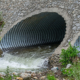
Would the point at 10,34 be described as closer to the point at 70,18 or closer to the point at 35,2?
the point at 35,2

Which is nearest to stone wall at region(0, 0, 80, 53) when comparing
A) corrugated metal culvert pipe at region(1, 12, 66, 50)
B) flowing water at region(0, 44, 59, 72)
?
corrugated metal culvert pipe at region(1, 12, 66, 50)

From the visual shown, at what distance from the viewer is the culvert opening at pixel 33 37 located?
29.1 feet

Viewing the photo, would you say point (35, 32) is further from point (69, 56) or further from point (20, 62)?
point (69, 56)

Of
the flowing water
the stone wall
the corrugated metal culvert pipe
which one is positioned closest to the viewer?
the flowing water

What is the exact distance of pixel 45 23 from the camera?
1124cm

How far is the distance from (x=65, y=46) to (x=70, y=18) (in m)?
1.29

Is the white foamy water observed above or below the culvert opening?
below

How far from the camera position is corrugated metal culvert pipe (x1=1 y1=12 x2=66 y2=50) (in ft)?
33.6

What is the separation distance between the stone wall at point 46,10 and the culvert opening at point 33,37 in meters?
0.57

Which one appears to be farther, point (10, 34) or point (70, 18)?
point (10, 34)

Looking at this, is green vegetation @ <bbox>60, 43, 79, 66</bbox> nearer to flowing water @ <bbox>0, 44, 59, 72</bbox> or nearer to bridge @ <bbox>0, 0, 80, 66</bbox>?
bridge @ <bbox>0, 0, 80, 66</bbox>

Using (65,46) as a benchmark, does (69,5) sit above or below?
above

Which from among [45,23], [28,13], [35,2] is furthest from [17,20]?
[45,23]

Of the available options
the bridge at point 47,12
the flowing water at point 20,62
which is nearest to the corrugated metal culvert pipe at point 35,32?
the bridge at point 47,12
